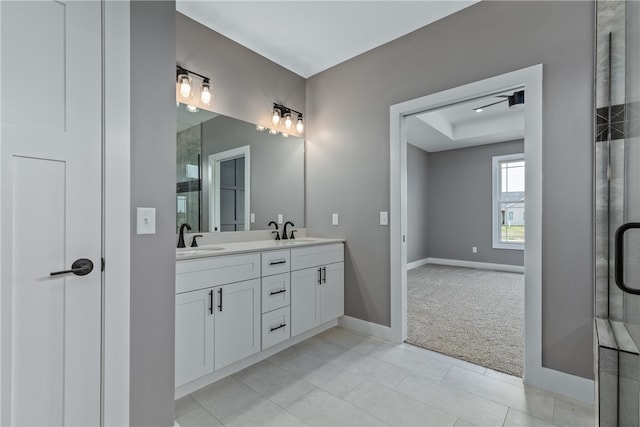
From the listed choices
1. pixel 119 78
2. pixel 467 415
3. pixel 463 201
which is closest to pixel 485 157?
pixel 463 201

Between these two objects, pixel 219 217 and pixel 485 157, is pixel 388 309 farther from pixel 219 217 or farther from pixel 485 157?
pixel 485 157

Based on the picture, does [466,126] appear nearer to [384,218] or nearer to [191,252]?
[384,218]

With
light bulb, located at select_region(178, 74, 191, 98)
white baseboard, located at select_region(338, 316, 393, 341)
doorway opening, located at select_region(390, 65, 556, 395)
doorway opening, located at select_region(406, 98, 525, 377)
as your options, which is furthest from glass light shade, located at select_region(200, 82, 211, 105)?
doorway opening, located at select_region(406, 98, 525, 377)

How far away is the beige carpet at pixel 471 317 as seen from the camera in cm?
238

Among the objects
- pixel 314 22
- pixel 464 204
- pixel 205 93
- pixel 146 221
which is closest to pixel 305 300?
pixel 146 221

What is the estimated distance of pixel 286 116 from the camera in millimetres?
3080

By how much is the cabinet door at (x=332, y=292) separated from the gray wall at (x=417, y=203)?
329cm

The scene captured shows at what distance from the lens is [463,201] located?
A: 6.25 m

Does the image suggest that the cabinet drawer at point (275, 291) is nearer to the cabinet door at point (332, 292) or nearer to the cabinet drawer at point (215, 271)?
the cabinet drawer at point (215, 271)

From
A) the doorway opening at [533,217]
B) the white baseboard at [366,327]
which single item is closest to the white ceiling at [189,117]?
the doorway opening at [533,217]

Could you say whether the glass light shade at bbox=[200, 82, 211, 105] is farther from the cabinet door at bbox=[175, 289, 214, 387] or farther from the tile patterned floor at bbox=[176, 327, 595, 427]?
the tile patterned floor at bbox=[176, 327, 595, 427]

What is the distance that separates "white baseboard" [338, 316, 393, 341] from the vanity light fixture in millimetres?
2031

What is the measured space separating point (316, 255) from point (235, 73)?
1.78 meters

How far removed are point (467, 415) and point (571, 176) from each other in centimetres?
154
